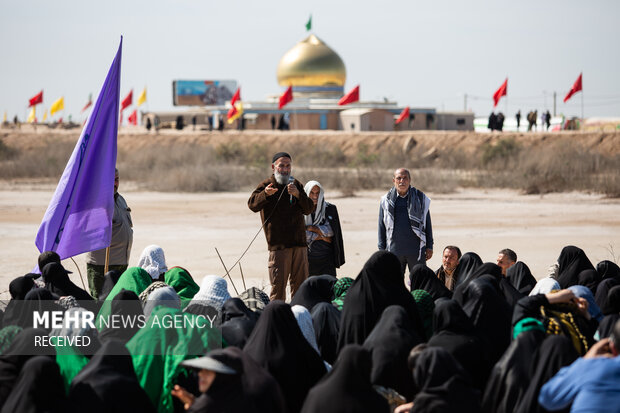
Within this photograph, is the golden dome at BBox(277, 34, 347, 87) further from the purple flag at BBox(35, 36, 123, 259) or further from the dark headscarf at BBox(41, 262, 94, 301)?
the dark headscarf at BBox(41, 262, 94, 301)

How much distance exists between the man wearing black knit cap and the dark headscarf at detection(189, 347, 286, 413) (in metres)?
3.37

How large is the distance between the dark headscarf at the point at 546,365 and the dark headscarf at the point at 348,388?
0.66 m

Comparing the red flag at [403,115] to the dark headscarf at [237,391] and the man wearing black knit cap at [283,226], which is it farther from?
the dark headscarf at [237,391]

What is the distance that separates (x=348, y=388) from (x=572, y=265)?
3576mm

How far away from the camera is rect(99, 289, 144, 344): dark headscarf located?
15.0 ft

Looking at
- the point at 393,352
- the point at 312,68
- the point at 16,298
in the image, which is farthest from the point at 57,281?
the point at 312,68

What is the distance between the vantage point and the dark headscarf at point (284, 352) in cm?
414

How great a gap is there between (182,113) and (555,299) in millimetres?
58500

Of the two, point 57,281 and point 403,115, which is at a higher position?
point 403,115

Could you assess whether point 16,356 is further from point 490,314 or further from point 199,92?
point 199,92

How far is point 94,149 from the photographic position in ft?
23.4

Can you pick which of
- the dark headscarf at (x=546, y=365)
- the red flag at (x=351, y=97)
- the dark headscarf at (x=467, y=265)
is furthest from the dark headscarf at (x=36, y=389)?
the red flag at (x=351, y=97)

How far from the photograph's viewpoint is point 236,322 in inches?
188

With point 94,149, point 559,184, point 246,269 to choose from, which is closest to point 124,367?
point 94,149
